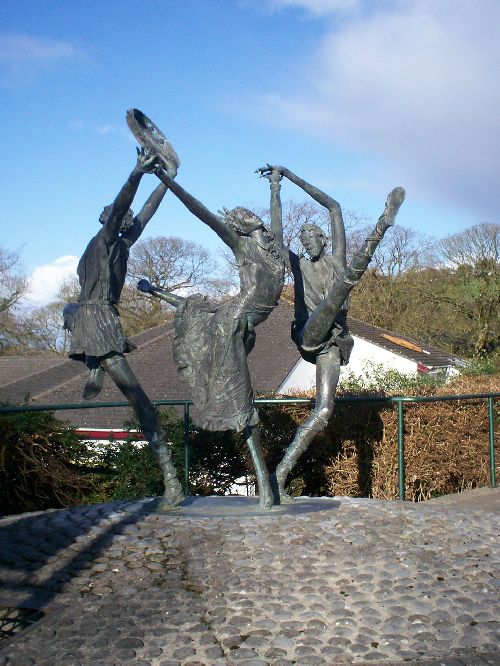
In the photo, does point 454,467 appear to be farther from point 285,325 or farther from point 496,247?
point 496,247

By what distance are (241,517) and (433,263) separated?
113ft

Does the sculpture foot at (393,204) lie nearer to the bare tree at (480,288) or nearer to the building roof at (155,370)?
the building roof at (155,370)

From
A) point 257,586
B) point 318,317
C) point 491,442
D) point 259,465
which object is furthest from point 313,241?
point 491,442

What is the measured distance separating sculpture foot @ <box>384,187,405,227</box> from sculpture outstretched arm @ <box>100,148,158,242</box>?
175 centimetres

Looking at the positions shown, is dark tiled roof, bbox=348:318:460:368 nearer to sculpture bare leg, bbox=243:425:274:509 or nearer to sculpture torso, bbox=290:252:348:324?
sculpture torso, bbox=290:252:348:324

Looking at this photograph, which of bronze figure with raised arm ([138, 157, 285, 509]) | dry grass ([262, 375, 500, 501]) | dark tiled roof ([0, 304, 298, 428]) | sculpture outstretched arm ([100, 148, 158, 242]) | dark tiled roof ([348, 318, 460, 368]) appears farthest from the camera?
dark tiled roof ([348, 318, 460, 368])

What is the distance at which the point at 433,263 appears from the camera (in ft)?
128

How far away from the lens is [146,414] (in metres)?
6.84

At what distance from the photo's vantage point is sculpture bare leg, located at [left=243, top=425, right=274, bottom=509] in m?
6.50

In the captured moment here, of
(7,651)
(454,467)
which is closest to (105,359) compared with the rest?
(7,651)

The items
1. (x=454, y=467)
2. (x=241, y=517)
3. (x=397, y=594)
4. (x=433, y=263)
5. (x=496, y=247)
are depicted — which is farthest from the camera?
(x=433, y=263)

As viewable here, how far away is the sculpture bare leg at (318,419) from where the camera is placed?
23.1 ft

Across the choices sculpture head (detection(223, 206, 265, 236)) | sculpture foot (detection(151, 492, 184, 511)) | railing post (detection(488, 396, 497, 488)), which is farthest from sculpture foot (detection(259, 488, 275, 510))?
railing post (detection(488, 396, 497, 488))

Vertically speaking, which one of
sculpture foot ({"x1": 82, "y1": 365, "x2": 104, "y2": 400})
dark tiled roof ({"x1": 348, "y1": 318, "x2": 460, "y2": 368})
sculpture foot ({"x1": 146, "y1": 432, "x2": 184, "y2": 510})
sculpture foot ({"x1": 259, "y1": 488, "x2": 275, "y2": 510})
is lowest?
sculpture foot ({"x1": 259, "y1": 488, "x2": 275, "y2": 510})
